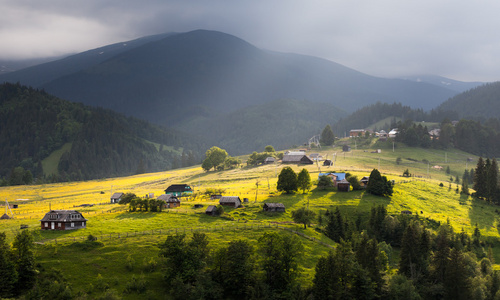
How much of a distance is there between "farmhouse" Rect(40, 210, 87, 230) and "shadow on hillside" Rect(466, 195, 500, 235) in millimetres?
84652

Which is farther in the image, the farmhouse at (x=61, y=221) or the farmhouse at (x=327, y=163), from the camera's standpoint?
the farmhouse at (x=327, y=163)

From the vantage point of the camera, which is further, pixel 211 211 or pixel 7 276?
pixel 211 211

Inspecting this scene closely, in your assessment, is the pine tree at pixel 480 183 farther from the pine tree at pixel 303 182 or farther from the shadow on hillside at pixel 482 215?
the pine tree at pixel 303 182

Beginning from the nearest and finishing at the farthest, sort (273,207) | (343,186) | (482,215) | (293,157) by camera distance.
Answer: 1. (273,207)
2. (482,215)
3. (343,186)
4. (293,157)

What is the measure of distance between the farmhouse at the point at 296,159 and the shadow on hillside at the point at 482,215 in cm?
6449

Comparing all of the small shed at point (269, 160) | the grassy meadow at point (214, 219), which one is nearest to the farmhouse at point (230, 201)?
the grassy meadow at point (214, 219)

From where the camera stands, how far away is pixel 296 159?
170500 mm

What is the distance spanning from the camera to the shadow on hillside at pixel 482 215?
307 feet

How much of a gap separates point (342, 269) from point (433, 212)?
51.8 m

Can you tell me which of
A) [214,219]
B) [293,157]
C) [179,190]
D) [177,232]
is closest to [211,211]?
[214,219]

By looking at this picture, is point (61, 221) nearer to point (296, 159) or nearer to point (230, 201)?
point (230, 201)

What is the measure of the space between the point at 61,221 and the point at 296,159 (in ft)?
372

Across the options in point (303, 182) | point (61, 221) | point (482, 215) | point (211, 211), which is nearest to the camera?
point (61, 221)

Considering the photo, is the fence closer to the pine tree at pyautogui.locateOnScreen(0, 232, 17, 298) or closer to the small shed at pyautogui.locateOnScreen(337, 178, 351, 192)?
the pine tree at pyautogui.locateOnScreen(0, 232, 17, 298)
